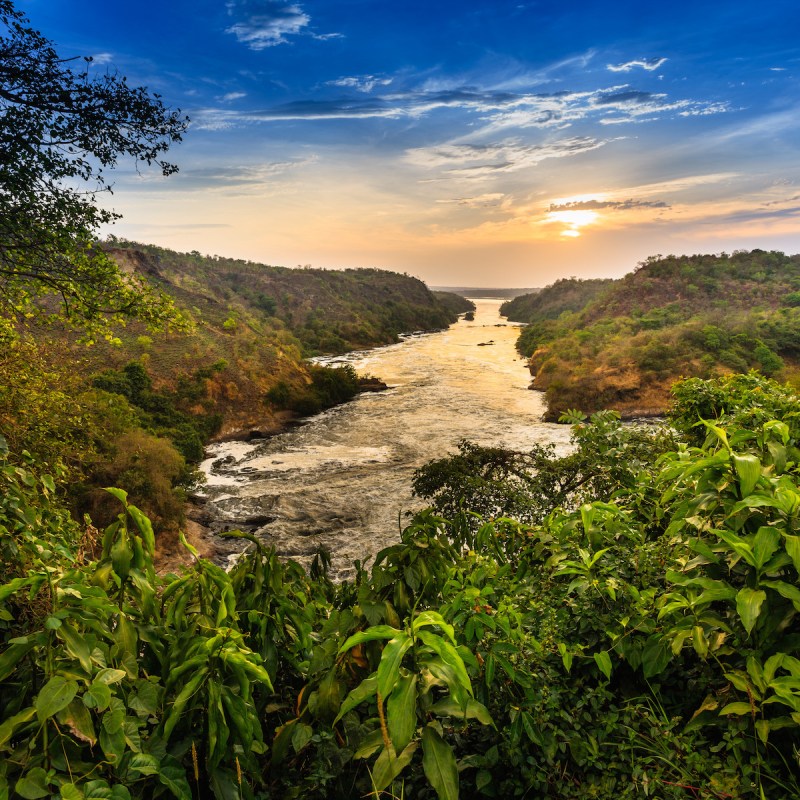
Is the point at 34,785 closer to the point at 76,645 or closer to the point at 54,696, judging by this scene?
the point at 54,696

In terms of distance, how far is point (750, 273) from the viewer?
2128 inches

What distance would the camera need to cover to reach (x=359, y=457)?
2069cm

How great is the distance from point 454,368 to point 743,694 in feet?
130

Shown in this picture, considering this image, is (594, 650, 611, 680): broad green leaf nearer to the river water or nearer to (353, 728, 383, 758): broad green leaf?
(353, 728, 383, 758): broad green leaf

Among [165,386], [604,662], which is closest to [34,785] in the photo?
[604,662]

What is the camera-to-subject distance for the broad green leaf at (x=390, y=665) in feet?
3.79

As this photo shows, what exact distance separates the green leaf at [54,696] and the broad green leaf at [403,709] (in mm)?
812

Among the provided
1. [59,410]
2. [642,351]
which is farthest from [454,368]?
[59,410]

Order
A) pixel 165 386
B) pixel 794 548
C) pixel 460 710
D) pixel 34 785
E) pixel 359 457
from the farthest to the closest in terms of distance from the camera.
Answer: pixel 165 386 → pixel 359 457 → pixel 794 548 → pixel 460 710 → pixel 34 785

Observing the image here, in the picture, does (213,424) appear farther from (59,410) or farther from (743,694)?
(743,694)

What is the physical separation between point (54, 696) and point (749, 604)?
204 centimetres

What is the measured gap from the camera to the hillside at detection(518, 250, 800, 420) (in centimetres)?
2841

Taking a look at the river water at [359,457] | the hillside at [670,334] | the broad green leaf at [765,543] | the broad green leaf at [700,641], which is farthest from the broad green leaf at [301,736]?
the hillside at [670,334]

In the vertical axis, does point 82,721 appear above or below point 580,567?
above
